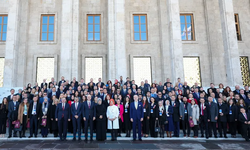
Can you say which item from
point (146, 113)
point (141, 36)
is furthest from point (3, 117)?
point (141, 36)

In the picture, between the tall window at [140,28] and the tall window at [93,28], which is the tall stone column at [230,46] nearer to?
the tall window at [140,28]

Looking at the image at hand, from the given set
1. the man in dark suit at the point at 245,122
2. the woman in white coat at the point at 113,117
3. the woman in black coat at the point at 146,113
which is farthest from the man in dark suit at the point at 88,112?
the man in dark suit at the point at 245,122

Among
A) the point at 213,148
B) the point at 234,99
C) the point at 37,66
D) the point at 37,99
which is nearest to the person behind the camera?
the point at 213,148

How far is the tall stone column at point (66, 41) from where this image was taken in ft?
54.1

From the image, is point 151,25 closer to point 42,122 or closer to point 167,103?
point 167,103

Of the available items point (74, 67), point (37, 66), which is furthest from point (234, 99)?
point (37, 66)

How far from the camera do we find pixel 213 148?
8.38 metres

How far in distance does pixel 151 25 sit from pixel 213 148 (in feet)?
46.8

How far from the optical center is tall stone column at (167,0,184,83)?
54.4 feet

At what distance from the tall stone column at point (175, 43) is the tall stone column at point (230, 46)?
395cm

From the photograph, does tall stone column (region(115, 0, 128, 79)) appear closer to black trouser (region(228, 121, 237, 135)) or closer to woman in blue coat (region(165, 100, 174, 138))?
woman in blue coat (region(165, 100, 174, 138))

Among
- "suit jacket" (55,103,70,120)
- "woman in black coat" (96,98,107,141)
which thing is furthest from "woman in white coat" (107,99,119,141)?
"suit jacket" (55,103,70,120)

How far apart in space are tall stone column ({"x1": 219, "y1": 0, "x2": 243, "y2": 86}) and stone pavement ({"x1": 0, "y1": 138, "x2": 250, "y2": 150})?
831cm

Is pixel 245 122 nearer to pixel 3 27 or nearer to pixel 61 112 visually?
pixel 61 112
